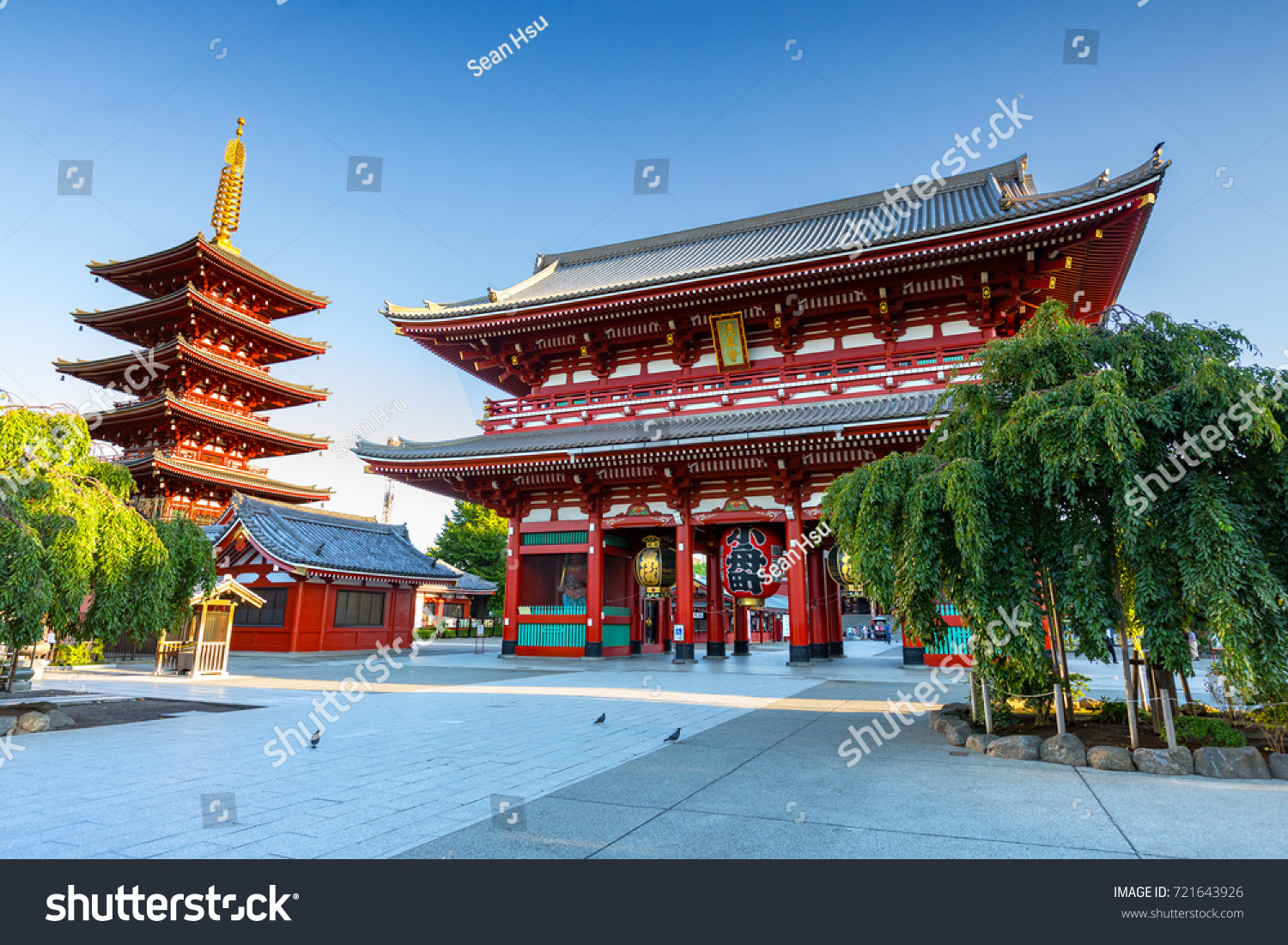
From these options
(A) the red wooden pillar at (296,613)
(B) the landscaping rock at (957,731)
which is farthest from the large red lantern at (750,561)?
(A) the red wooden pillar at (296,613)

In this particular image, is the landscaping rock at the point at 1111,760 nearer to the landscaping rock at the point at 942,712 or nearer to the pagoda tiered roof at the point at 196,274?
the landscaping rock at the point at 942,712

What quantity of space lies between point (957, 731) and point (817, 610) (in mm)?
12858

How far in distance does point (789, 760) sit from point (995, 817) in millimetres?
2129

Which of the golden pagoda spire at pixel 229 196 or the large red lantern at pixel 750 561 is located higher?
the golden pagoda spire at pixel 229 196

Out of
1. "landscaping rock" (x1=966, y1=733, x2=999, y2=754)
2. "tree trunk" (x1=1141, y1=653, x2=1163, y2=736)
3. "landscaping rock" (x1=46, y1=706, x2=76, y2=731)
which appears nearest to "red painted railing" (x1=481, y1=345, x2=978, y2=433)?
"tree trunk" (x1=1141, y1=653, x2=1163, y2=736)

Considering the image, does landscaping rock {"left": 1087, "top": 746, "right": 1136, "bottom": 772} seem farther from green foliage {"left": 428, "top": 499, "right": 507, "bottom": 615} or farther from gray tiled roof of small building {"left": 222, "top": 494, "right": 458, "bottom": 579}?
green foliage {"left": 428, "top": 499, "right": 507, "bottom": 615}

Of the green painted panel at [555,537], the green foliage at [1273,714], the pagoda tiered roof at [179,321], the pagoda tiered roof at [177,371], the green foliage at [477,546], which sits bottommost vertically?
the green foliage at [1273,714]

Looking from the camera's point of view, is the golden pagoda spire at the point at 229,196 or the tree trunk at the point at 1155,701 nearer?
the tree trunk at the point at 1155,701

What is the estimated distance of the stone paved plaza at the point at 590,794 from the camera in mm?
A: 3916

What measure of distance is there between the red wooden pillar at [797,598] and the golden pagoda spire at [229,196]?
28.8 metres

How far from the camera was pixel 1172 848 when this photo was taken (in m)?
3.86

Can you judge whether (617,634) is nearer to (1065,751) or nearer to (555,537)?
(555,537)

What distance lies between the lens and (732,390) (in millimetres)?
18219

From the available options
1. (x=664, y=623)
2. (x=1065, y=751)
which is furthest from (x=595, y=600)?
(x=1065, y=751)
